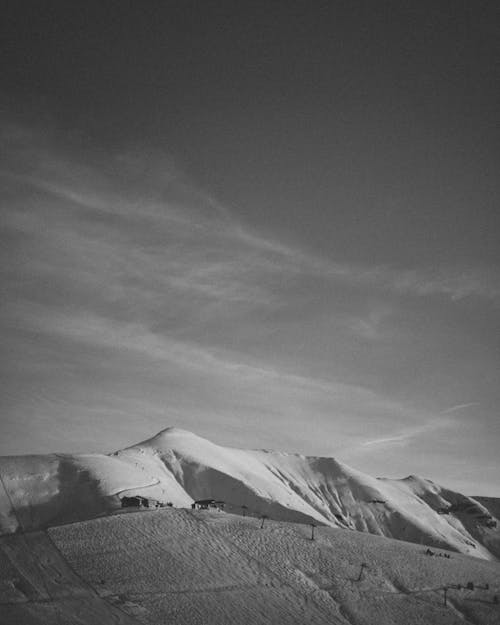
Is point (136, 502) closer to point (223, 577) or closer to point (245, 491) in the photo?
point (223, 577)

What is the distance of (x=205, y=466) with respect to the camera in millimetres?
111375

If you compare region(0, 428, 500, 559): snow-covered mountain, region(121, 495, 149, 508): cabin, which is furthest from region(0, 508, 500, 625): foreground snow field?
region(0, 428, 500, 559): snow-covered mountain

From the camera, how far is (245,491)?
10431cm

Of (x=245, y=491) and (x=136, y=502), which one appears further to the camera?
(x=245, y=491)

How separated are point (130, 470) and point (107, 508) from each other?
19.9 m

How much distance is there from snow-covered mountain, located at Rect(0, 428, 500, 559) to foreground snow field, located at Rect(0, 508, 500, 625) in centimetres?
2208

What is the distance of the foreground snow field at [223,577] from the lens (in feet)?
Result: 118

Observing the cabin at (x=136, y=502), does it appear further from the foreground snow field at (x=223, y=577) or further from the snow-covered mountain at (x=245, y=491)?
the foreground snow field at (x=223, y=577)

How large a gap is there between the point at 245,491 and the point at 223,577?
207 feet

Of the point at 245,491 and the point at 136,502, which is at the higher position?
the point at 245,491

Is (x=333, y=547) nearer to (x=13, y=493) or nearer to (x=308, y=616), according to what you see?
(x=308, y=616)

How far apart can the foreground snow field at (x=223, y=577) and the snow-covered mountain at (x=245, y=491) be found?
22.1m

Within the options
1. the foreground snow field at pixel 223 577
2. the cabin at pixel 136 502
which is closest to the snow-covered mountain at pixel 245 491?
the cabin at pixel 136 502

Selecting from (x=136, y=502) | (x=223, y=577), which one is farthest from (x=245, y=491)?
(x=223, y=577)
